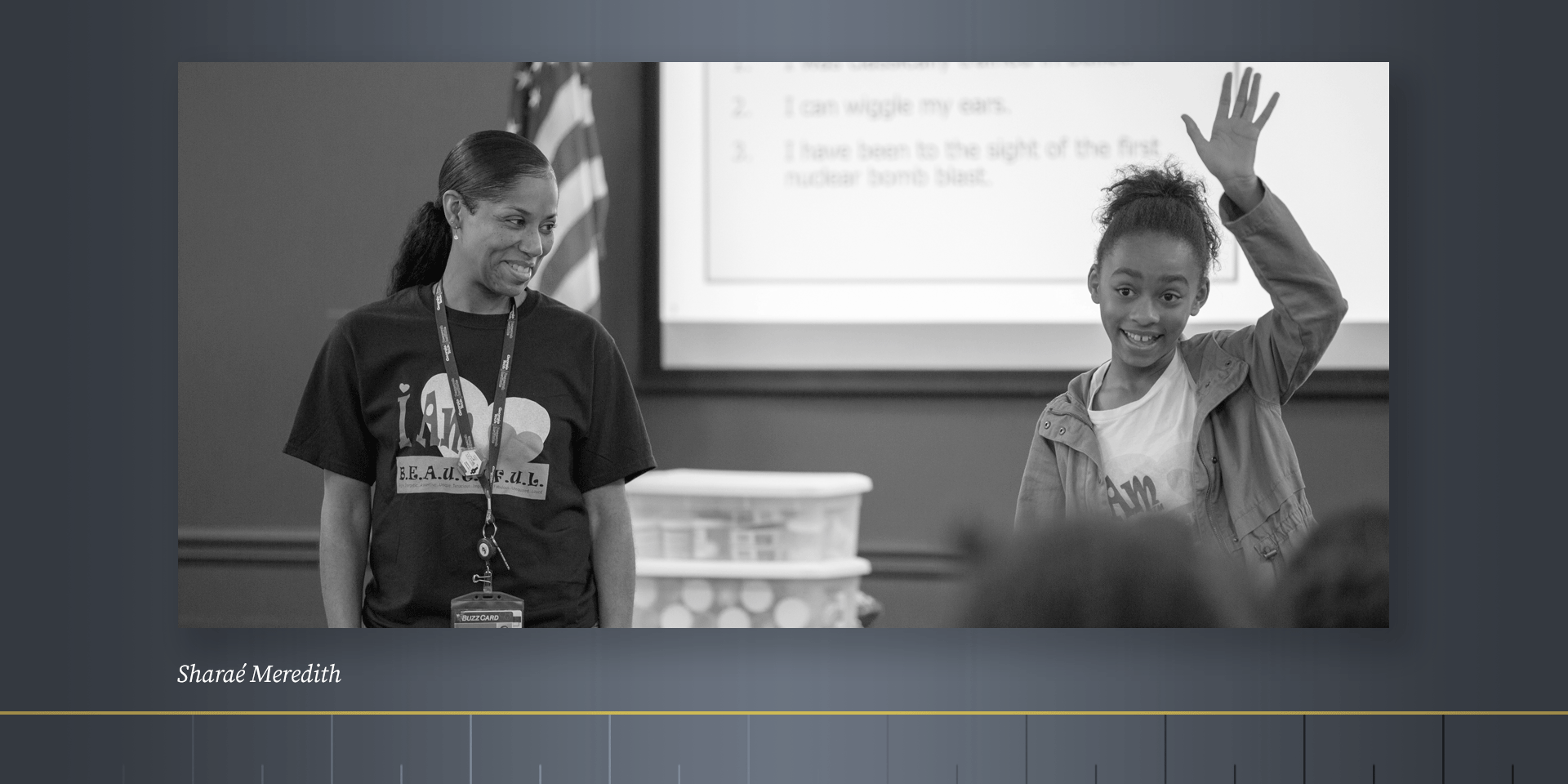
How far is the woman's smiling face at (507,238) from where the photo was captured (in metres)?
2.51

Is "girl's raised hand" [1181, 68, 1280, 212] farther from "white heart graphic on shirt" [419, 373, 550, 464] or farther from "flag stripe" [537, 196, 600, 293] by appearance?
"white heart graphic on shirt" [419, 373, 550, 464]

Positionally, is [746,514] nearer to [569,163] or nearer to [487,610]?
[487,610]

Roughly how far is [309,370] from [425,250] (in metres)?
0.31

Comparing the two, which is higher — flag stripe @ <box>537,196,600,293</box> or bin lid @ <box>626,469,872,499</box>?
flag stripe @ <box>537,196,600,293</box>

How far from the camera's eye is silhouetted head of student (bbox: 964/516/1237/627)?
2.53m

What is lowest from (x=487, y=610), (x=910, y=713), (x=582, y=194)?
(x=910, y=713)

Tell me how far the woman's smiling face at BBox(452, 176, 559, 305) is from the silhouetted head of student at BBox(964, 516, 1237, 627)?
0.98 metres

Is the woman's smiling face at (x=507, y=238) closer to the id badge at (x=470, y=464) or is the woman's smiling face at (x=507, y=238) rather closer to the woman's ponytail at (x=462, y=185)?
the woman's ponytail at (x=462, y=185)

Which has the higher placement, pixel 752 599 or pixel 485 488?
pixel 485 488

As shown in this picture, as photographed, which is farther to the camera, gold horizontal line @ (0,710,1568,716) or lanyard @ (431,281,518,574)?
gold horizontal line @ (0,710,1568,716)

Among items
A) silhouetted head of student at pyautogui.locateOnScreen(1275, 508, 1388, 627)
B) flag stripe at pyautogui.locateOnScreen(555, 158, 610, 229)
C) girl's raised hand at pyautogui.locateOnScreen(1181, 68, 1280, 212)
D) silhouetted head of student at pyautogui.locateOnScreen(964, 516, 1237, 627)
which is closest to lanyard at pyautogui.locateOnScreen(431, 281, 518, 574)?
flag stripe at pyautogui.locateOnScreen(555, 158, 610, 229)

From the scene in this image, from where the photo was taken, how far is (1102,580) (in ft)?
8.32

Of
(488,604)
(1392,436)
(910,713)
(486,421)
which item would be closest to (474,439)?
(486,421)

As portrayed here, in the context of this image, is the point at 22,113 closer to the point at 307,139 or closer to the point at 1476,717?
the point at 307,139
